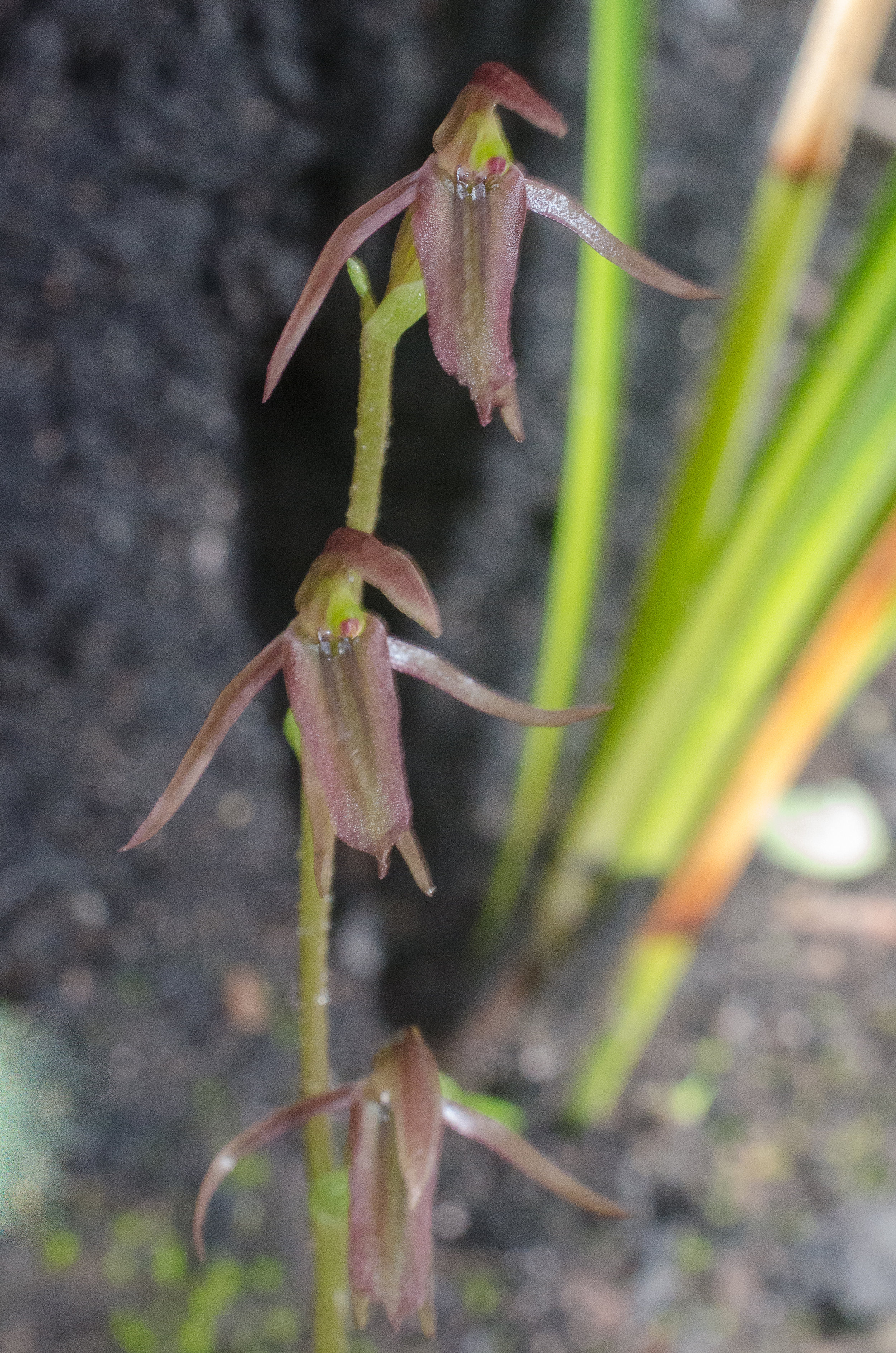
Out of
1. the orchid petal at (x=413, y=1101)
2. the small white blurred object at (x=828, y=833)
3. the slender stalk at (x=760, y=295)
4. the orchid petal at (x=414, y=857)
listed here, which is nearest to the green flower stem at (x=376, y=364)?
the orchid petal at (x=414, y=857)

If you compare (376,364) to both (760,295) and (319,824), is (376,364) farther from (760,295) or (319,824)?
(760,295)

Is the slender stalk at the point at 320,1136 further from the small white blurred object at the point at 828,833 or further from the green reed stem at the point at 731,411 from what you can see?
the small white blurred object at the point at 828,833

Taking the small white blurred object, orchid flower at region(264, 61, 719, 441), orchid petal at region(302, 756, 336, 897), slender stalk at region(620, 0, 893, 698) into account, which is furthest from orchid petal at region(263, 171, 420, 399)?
the small white blurred object

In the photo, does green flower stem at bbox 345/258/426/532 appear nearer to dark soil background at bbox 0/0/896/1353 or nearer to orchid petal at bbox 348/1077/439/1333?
orchid petal at bbox 348/1077/439/1333

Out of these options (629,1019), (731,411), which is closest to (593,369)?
(731,411)

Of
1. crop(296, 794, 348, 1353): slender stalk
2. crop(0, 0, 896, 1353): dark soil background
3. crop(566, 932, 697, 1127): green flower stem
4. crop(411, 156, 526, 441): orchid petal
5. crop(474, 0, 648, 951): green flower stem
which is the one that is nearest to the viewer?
crop(411, 156, 526, 441): orchid petal

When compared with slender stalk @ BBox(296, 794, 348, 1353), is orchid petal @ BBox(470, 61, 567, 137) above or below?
above

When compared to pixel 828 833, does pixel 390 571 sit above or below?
above
